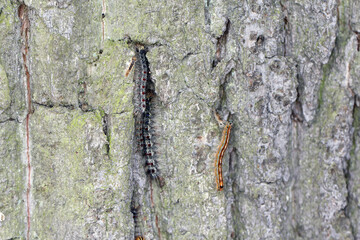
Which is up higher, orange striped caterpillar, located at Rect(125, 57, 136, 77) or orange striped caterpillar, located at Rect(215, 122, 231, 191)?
orange striped caterpillar, located at Rect(125, 57, 136, 77)

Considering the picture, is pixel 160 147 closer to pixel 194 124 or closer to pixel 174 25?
pixel 194 124

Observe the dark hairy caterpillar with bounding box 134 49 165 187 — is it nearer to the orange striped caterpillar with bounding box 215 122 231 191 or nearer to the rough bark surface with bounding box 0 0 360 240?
the rough bark surface with bounding box 0 0 360 240

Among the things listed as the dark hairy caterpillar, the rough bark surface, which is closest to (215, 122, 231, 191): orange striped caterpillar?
the rough bark surface

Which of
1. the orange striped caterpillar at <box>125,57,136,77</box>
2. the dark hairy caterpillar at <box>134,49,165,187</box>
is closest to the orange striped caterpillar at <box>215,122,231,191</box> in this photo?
the dark hairy caterpillar at <box>134,49,165,187</box>

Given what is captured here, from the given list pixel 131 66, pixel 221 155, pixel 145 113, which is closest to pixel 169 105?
pixel 145 113

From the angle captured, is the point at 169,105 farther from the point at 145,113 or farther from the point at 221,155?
the point at 221,155

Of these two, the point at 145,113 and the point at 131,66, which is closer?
the point at 131,66

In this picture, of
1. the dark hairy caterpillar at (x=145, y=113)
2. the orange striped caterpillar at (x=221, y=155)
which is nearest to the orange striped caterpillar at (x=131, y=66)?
the dark hairy caterpillar at (x=145, y=113)
